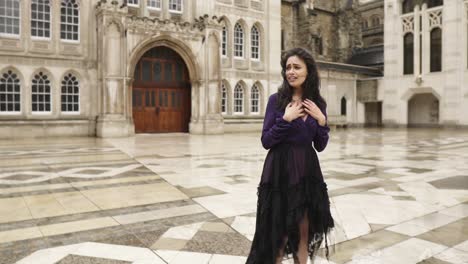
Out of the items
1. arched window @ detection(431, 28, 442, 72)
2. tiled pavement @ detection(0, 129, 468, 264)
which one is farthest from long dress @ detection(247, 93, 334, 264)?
arched window @ detection(431, 28, 442, 72)

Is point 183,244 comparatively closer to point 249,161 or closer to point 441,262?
point 441,262

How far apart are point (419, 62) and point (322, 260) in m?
31.1

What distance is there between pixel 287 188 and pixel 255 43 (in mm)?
23855

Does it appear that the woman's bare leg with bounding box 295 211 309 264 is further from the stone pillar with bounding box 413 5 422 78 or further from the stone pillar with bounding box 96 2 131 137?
the stone pillar with bounding box 413 5 422 78

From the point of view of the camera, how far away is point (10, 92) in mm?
17719

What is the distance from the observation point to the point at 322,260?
329 centimetres

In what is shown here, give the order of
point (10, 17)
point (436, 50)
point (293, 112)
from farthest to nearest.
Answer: point (436, 50) → point (10, 17) → point (293, 112)

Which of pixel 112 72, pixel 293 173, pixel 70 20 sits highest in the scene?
pixel 70 20

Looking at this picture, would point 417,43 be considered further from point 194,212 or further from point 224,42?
point 194,212

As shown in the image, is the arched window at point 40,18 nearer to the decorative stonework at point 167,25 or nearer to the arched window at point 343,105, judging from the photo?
the decorative stonework at point 167,25

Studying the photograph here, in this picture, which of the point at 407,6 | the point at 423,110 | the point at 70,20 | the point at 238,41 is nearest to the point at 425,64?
the point at 423,110

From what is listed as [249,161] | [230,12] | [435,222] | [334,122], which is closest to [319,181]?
[435,222]

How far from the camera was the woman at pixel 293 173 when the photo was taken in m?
2.51

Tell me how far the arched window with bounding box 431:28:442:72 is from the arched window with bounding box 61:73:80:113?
2598cm
